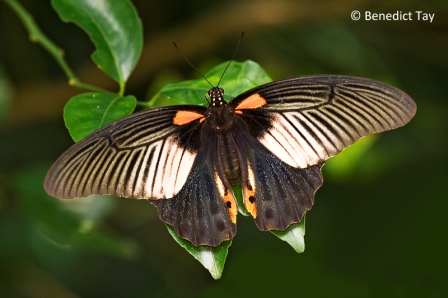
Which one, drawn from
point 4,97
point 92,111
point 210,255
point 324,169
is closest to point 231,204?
point 210,255

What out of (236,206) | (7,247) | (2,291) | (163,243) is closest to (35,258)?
(7,247)

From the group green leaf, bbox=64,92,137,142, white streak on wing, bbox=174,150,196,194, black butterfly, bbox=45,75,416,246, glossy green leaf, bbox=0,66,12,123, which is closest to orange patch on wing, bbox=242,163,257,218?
black butterfly, bbox=45,75,416,246

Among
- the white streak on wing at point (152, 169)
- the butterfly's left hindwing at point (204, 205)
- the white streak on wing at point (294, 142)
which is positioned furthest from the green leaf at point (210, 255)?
A: the white streak on wing at point (294, 142)

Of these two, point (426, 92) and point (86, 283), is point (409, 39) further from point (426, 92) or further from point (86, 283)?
point (86, 283)

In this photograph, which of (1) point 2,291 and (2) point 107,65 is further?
(1) point 2,291

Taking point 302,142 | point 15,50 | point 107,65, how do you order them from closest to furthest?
point 302,142, point 107,65, point 15,50

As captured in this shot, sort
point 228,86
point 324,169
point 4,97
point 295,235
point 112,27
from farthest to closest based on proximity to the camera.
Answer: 1. point 324,169
2. point 4,97
3. point 112,27
4. point 228,86
5. point 295,235

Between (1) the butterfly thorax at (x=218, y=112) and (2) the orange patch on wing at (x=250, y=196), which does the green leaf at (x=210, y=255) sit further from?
(1) the butterfly thorax at (x=218, y=112)

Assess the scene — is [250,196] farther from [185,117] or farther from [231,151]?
[185,117]
